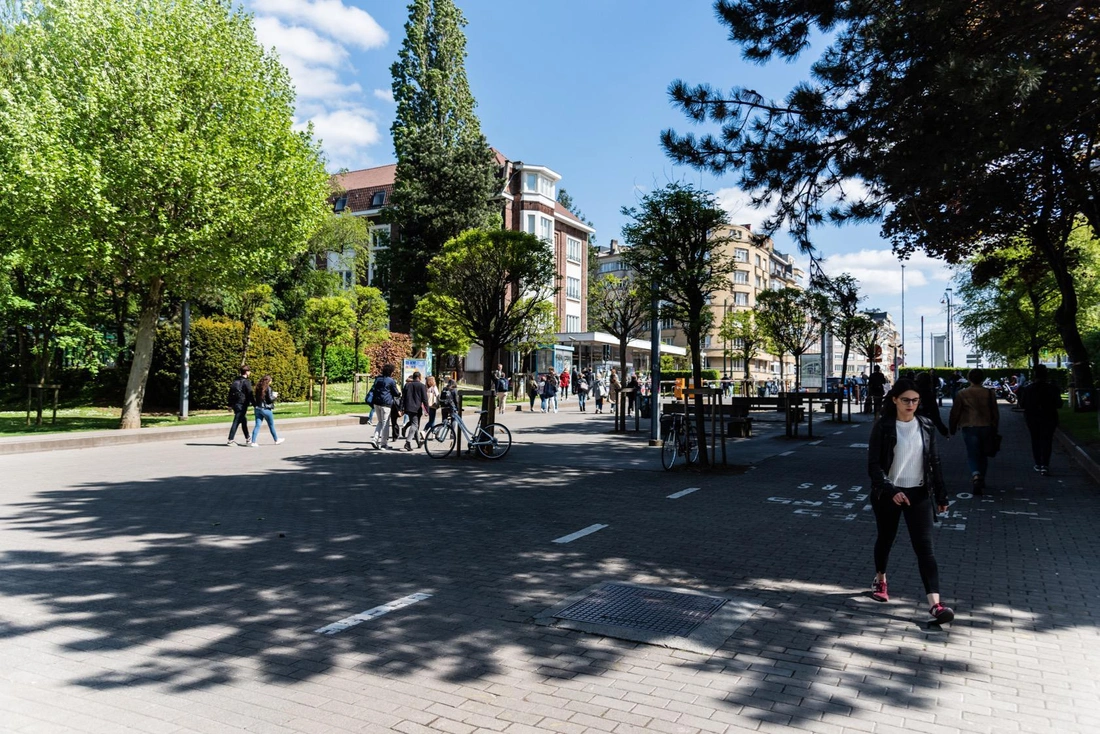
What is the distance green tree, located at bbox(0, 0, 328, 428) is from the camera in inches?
722

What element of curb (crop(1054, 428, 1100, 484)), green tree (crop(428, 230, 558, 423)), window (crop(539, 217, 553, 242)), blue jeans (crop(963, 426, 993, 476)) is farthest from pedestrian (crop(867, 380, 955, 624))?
window (crop(539, 217, 553, 242))

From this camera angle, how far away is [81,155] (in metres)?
18.1

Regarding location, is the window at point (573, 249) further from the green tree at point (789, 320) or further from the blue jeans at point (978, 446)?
the blue jeans at point (978, 446)

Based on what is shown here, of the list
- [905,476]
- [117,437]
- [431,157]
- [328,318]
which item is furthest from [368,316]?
[905,476]

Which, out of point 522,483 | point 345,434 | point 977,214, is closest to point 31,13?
point 345,434

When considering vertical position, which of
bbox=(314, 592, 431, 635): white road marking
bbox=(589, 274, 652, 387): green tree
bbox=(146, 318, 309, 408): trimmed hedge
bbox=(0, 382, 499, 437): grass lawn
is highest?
bbox=(589, 274, 652, 387): green tree

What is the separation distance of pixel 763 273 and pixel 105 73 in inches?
3599

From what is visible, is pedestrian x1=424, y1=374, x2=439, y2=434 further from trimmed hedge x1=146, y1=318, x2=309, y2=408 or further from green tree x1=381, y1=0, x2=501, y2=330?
green tree x1=381, y1=0, x2=501, y2=330

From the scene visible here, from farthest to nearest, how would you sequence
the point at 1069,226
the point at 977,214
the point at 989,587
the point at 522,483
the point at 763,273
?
the point at 763,273 < the point at 1069,226 < the point at 977,214 < the point at 522,483 < the point at 989,587

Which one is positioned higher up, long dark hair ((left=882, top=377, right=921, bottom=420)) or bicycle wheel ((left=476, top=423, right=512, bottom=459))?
long dark hair ((left=882, top=377, right=921, bottom=420))

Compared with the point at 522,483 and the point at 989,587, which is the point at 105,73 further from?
the point at 989,587

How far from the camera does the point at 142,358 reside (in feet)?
69.5

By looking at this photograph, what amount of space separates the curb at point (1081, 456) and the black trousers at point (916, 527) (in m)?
8.47

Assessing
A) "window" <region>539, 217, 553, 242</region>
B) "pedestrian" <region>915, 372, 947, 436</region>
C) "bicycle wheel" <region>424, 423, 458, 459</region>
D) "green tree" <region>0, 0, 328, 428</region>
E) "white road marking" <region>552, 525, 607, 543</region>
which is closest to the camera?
"white road marking" <region>552, 525, 607, 543</region>
